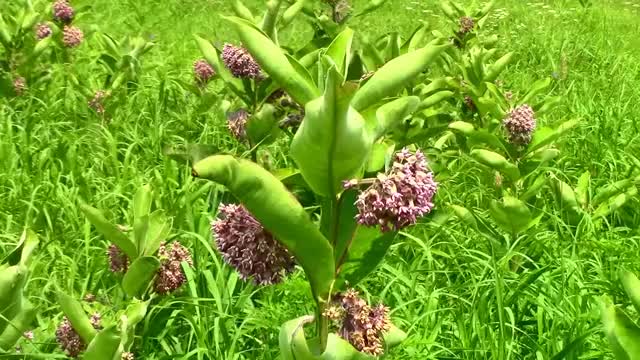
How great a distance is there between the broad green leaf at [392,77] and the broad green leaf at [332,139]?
9cm

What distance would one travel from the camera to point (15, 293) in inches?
85.3

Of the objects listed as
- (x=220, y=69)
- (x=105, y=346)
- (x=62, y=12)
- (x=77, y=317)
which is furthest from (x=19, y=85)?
(x=105, y=346)

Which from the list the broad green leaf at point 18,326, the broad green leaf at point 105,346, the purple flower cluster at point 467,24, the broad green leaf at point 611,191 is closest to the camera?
the broad green leaf at point 105,346

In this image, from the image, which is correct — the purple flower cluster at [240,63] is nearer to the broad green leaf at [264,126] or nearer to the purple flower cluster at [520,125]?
the broad green leaf at [264,126]

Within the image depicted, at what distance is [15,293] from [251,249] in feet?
3.10

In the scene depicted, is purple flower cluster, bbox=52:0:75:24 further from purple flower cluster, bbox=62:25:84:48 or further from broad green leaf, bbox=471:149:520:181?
broad green leaf, bbox=471:149:520:181

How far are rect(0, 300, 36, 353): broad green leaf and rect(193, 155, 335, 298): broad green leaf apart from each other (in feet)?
3.44

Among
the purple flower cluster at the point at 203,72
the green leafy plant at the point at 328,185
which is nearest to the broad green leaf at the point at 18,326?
the green leafy plant at the point at 328,185

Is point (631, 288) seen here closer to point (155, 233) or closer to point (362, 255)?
point (362, 255)

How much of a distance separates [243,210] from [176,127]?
357 centimetres

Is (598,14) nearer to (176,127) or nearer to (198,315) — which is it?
(176,127)

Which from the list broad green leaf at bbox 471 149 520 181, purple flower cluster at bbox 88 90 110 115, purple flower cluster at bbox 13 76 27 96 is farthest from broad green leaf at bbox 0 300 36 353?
purple flower cluster at bbox 13 76 27 96

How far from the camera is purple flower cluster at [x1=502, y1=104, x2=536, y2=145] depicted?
11.2ft

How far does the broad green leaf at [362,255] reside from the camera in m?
1.63
